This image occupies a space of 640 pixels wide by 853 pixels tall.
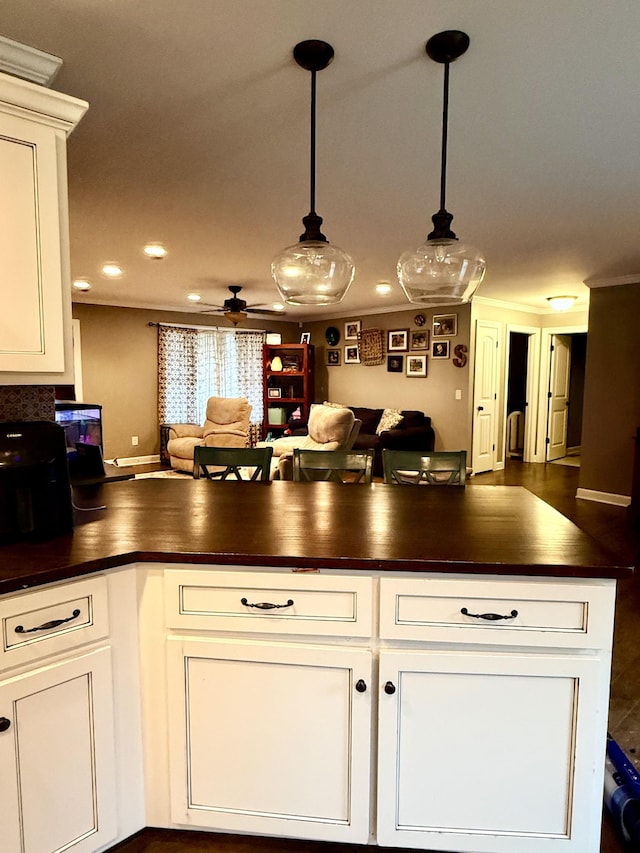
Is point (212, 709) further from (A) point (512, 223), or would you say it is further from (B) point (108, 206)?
(A) point (512, 223)

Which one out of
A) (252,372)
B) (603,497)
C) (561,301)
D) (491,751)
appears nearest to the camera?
(491,751)

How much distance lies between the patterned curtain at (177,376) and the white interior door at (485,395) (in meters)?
4.37

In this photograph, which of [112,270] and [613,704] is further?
[112,270]

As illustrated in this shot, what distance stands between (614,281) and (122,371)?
6.39 metres

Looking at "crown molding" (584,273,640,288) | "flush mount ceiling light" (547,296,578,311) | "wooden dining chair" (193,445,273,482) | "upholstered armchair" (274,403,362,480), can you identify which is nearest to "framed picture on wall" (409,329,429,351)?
"flush mount ceiling light" (547,296,578,311)

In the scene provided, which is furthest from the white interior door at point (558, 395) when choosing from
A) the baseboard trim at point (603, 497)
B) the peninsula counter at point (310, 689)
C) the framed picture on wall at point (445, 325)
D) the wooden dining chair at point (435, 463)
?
the peninsula counter at point (310, 689)

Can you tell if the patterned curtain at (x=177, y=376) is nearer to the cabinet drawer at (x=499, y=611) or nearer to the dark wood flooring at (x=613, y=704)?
the dark wood flooring at (x=613, y=704)

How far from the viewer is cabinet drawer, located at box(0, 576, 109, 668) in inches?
47.9

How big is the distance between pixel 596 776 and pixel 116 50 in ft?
8.50

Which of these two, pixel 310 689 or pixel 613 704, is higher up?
pixel 310 689

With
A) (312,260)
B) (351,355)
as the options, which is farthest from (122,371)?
(312,260)

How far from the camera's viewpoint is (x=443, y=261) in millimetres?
1762

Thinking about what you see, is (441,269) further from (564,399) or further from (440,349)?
(564,399)

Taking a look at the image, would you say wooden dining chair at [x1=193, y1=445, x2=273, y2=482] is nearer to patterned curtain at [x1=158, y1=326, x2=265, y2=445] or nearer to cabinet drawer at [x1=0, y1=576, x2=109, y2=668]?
cabinet drawer at [x1=0, y1=576, x2=109, y2=668]
